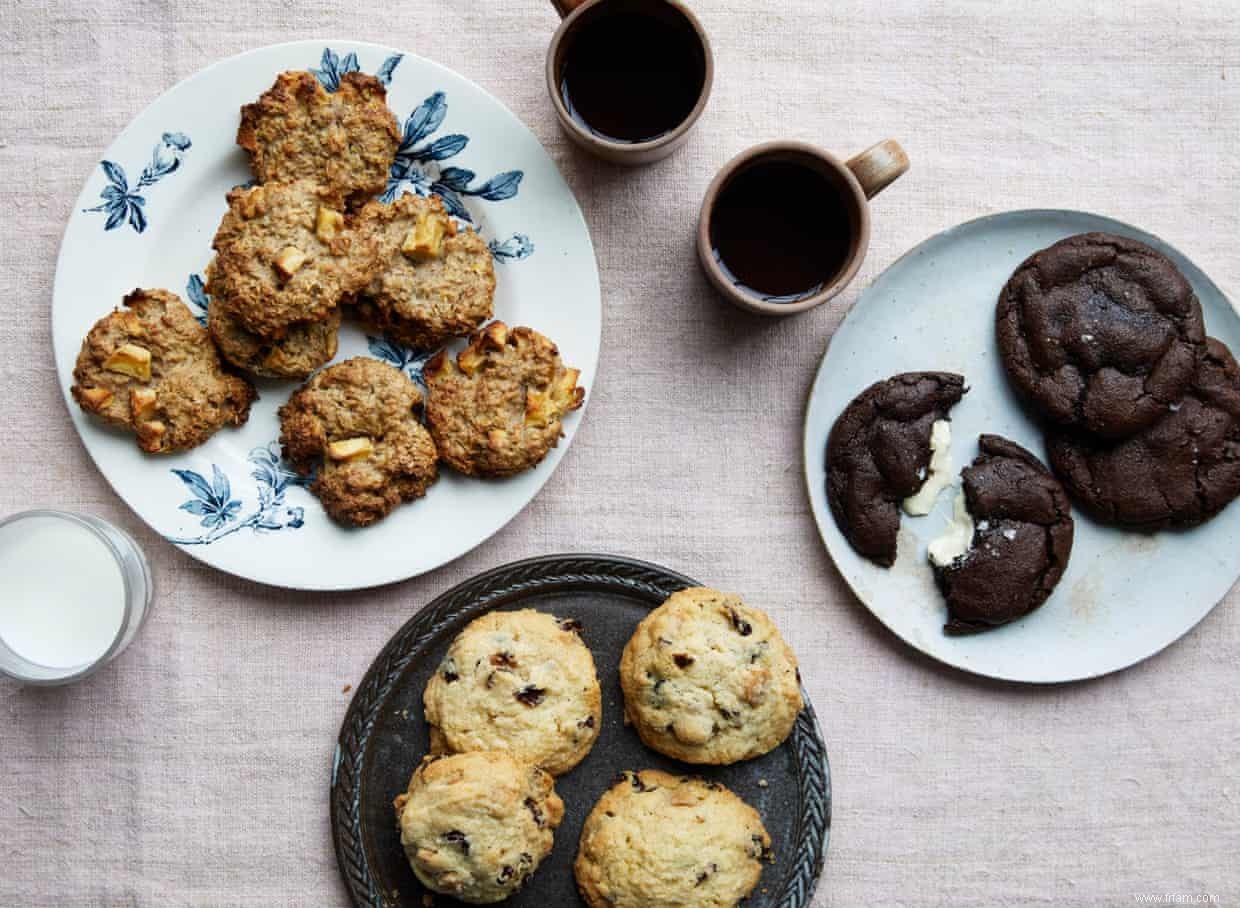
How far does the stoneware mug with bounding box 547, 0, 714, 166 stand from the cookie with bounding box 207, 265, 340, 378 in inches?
21.8

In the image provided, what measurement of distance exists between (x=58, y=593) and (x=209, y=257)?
2.26 ft

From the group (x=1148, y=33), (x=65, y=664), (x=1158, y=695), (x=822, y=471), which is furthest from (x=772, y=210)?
(x=65, y=664)

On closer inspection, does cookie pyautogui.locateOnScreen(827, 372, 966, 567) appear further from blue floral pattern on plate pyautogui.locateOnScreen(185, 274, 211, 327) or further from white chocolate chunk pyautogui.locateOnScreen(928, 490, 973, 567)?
blue floral pattern on plate pyautogui.locateOnScreen(185, 274, 211, 327)

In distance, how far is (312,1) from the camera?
80.5 inches

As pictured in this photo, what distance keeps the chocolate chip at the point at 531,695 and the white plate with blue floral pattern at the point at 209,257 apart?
289mm

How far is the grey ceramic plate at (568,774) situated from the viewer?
1953mm

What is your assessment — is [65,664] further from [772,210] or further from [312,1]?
[772,210]

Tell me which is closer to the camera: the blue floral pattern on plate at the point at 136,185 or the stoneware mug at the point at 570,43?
the stoneware mug at the point at 570,43

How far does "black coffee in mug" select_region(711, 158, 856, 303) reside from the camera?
1.89m

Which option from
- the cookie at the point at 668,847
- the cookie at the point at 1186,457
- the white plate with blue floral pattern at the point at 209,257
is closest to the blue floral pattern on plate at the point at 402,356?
the white plate with blue floral pattern at the point at 209,257

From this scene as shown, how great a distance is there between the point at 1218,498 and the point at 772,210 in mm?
1016

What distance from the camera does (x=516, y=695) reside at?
1826mm

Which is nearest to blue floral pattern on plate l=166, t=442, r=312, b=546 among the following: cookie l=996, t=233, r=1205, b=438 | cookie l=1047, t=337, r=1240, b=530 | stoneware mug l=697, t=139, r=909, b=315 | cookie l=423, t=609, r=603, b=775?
cookie l=423, t=609, r=603, b=775

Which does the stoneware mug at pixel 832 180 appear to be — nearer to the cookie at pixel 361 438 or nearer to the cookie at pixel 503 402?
the cookie at pixel 503 402
